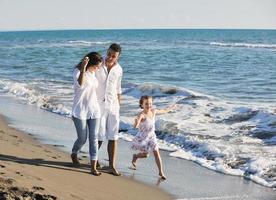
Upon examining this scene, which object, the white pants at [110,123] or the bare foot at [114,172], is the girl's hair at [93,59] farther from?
the bare foot at [114,172]

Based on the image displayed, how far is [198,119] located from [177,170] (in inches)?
189

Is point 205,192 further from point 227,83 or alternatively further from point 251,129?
point 227,83

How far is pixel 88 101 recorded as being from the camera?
640 cm

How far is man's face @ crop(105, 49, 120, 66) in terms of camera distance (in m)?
6.49

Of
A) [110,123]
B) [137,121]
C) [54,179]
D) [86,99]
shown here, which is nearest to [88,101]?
[86,99]

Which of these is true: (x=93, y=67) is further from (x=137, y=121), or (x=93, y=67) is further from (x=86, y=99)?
(x=137, y=121)

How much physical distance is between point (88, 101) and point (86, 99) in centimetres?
3

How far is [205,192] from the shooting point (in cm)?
644

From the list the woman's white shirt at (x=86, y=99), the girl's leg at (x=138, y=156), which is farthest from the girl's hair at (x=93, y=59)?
the girl's leg at (x=138, y=156)

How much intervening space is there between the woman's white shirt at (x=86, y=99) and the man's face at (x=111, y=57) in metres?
0.27

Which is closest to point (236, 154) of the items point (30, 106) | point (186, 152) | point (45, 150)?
point (186, 152)

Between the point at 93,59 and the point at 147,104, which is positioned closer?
the point at 93,59

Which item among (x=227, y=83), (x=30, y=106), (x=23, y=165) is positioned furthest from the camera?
(x=227, y=83)

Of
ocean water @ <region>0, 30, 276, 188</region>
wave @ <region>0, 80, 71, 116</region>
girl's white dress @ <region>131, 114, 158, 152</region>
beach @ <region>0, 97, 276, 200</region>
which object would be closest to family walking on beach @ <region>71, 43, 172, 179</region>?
girl's white dress @ <region>131, 114, 158, 152</region>
